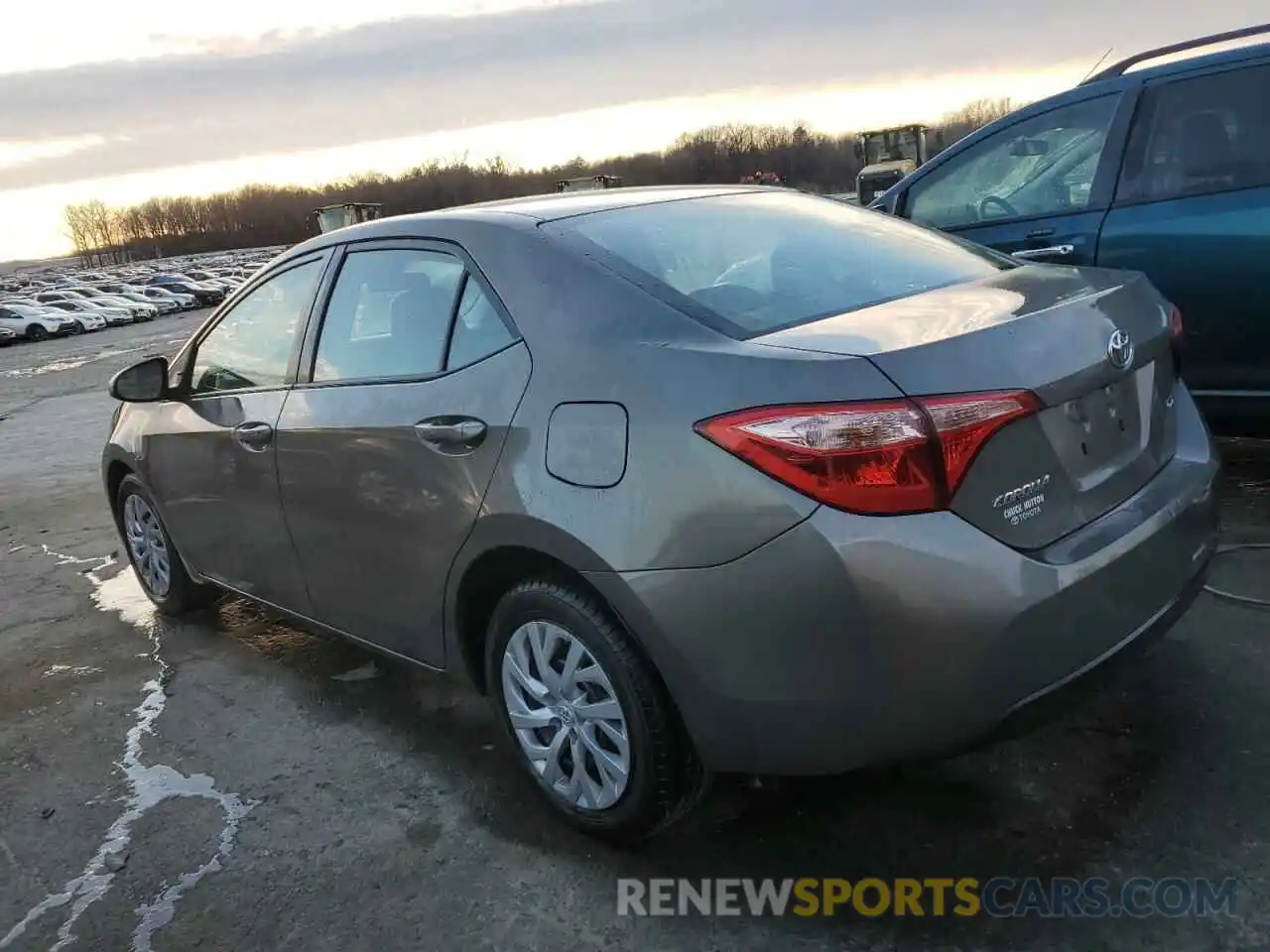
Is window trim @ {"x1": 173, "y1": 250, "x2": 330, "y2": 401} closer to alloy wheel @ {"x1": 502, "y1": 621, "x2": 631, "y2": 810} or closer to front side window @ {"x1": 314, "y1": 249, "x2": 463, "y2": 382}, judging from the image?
front side window @ {"x1": 314, "y1": 249, "x2": 463, "y2": 382}

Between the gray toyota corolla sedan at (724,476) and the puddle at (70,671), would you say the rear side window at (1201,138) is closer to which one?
the gray toyota corolla sedan at (724,476)

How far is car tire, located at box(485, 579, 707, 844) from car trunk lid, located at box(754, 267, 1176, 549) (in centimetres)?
79

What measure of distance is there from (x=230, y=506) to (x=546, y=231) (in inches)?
70.1

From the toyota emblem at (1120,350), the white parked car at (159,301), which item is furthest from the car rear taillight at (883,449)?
the white parked car at (159,301)

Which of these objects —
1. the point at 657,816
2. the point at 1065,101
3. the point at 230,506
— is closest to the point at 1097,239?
the point at 1065,101

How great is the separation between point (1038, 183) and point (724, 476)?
3486 mm

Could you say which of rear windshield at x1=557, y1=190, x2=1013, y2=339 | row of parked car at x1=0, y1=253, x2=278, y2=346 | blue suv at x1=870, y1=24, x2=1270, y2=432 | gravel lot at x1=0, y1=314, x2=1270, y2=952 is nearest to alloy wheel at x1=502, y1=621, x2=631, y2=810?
gravel lot at x1=0, y1=314, x2=1270, y2=952

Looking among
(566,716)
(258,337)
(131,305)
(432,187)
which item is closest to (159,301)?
(131,305)

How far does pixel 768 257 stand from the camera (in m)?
2.91

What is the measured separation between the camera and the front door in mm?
3600

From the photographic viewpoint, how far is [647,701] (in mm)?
2451

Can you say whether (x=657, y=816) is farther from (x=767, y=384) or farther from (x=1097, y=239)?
(x=1097, y=239)

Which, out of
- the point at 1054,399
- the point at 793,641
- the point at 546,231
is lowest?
the point at 793,641

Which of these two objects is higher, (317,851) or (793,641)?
(793,641)
